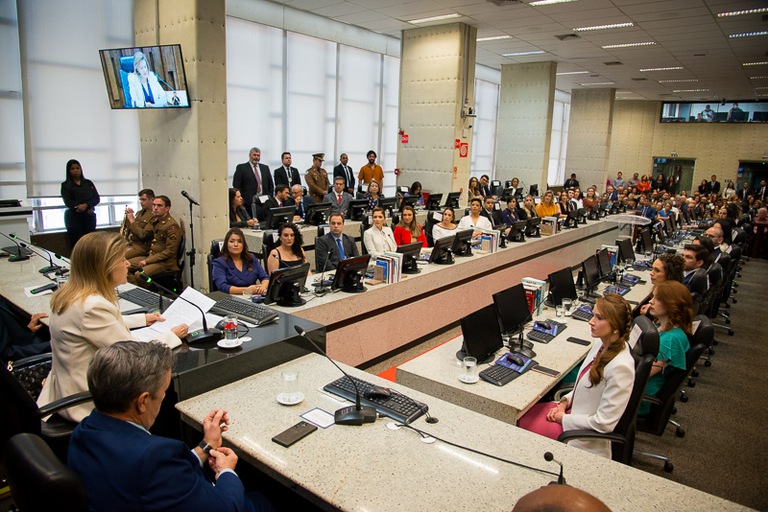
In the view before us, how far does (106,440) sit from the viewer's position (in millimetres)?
1540

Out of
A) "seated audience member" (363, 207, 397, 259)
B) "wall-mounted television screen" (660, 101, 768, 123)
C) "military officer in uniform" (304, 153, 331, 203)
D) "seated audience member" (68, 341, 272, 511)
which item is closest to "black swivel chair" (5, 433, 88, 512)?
"seated audience member" (68, 341, 272, 511)

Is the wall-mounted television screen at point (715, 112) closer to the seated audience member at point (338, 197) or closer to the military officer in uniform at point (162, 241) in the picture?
the seated audience member at point (338, 197)

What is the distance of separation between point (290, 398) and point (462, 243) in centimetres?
405

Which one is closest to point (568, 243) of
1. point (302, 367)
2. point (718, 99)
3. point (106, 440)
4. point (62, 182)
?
point (302, 367)

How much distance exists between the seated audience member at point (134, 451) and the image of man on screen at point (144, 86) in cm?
514

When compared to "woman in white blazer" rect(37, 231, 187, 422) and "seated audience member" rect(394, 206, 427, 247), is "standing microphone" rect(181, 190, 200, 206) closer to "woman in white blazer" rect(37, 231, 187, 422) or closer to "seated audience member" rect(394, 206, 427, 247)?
"seated audience member" rect(394, 206, 427, 247)

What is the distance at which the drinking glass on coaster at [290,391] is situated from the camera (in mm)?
2416

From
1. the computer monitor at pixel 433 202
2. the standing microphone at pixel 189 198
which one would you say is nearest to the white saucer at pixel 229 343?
the standing microphone at pixel 189 198

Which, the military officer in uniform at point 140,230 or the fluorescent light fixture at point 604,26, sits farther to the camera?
the fluorescent light fixture at point 604,26

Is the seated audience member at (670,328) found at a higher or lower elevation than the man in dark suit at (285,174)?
lower

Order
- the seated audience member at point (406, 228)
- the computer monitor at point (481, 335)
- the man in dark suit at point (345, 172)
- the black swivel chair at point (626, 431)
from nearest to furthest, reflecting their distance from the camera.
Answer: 1. the black swivel chair at point (626, 431)
2. the computer monitor at point (481, 335)
3. the seated audience member at point (406, 228)
4. the man in dark suit at point (345, 172)

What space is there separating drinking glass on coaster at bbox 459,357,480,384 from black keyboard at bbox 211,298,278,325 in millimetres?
1181

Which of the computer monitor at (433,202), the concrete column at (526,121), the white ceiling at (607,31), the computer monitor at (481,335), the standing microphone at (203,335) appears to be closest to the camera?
the standing microphone at (203,335)

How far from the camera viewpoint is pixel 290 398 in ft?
7.97
